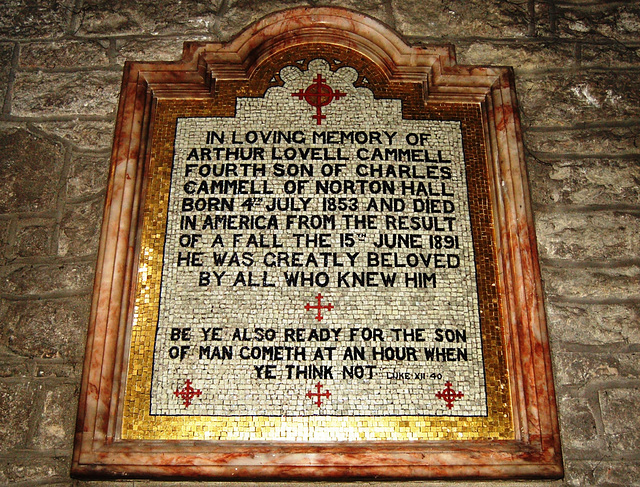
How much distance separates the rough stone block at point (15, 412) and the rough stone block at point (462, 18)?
86.7 inches

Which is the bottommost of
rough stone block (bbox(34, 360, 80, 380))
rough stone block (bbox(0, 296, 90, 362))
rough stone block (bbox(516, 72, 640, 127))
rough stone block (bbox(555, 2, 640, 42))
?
rough stone block (bbox(34, 360, 80, 380))

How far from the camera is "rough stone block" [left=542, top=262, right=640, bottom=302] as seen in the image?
213 cm

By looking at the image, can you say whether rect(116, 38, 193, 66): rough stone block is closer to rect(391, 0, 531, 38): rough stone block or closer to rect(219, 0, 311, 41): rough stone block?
rect(219, 0, 311, 41): rough stone block

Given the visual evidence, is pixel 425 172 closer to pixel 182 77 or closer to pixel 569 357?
pixel 569 357

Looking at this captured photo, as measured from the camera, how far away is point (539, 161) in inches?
92.6

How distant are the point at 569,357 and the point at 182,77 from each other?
200 centimetres

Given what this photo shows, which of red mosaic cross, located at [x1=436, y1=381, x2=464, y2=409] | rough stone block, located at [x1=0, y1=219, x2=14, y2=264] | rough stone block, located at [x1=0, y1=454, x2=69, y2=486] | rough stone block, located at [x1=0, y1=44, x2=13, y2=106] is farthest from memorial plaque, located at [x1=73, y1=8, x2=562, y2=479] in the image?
rough stone block, located at [x1=0, y1=44, x2=13, y2=106]

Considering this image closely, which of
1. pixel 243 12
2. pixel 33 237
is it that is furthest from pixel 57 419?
pixel 243 12

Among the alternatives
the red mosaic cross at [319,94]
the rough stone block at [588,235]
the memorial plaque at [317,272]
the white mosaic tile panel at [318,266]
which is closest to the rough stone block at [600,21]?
the memorial plaque at [317,272]

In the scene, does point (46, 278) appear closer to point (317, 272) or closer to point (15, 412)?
point (15, 412)

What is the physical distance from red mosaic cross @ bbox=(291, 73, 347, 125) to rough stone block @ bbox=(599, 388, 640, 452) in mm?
1617

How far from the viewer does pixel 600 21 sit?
261 cm

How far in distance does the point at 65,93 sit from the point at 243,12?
2.97ft

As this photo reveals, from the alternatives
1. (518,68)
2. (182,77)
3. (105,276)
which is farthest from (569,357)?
(182,77)
